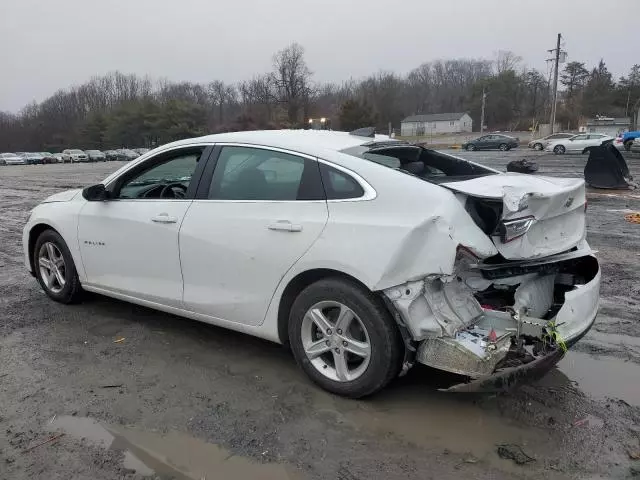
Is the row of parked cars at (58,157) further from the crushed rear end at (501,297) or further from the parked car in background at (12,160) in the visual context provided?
the crushed rear end at (501,297)

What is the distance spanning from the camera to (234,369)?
12.6ft

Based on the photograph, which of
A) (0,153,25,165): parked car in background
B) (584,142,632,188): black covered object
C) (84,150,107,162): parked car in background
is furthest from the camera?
(84,150,107,162): parked car in background

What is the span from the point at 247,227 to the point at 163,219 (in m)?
0.83

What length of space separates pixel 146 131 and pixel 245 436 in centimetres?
9646

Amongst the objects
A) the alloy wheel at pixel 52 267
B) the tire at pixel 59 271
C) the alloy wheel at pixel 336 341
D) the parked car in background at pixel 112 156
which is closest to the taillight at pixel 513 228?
the alloy wheel at pixel 336 341

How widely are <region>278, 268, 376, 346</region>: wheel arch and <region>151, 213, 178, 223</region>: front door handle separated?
43.4 inches

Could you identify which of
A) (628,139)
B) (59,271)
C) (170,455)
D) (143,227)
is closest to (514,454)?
(170,455)

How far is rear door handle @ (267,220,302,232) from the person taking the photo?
3413 mm

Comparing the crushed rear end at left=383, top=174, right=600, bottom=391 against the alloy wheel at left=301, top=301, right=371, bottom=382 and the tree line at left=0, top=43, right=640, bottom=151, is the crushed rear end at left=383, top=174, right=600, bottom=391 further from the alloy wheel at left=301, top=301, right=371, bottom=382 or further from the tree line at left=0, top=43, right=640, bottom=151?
the tree line at left=0, top=43, right=640, bottom=151

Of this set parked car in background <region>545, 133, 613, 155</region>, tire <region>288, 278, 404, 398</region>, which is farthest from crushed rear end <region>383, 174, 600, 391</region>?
parked car in background <region>545, 133, 613, 155</region>

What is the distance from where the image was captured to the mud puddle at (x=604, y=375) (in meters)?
3.46

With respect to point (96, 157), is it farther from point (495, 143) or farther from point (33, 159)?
point (495, 143)

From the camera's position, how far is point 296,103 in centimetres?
8050

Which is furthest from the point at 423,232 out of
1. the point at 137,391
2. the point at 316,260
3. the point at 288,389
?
the point at 137,391
